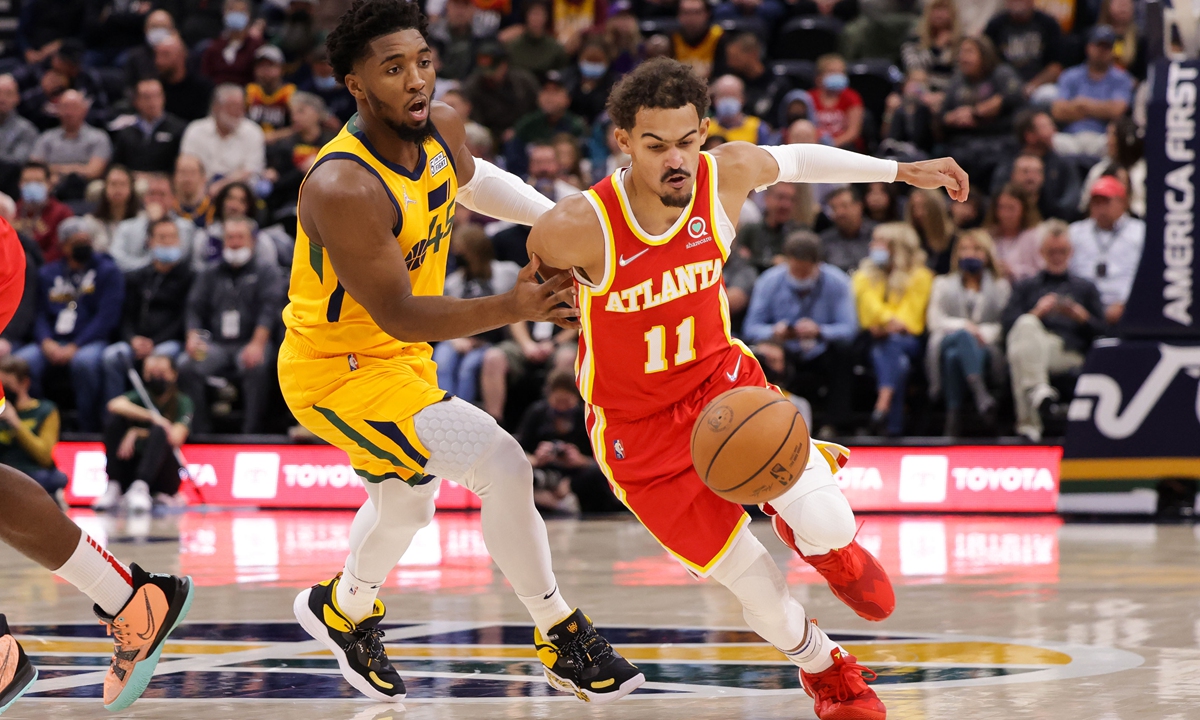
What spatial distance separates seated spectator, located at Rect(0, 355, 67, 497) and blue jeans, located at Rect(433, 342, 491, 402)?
9.88 feet

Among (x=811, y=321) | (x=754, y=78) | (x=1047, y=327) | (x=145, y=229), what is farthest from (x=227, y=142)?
(x=1047, y=327)

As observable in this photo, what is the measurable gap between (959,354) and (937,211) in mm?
1380

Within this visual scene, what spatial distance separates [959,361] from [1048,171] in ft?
6.81

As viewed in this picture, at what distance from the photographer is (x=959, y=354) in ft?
36.0

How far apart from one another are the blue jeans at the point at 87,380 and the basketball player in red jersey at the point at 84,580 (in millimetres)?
8546

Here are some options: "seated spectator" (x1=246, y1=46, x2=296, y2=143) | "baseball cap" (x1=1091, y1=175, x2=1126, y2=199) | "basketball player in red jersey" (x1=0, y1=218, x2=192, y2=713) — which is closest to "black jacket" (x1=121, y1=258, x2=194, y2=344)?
"seated spectator" (x1=246, y1=46, x2=296, y2=143)

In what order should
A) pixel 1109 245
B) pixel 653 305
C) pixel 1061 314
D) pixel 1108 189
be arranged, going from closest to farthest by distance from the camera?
pixel 653 305, pixel 1061 314, pixel 1108 189, pixel 1109 245

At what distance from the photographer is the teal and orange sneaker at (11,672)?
422 cm

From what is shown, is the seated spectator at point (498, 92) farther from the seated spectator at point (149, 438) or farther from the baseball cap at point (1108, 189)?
the baseball cap at point (1108, 189)

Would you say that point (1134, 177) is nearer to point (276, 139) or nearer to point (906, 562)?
point (906, 562)

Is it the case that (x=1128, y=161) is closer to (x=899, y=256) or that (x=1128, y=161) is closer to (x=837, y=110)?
(x=899, y=256)

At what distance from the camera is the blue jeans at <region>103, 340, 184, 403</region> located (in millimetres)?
12758

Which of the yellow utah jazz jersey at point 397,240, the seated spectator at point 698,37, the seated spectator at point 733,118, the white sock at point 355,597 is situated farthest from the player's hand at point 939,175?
the seated spectator at point 698,37

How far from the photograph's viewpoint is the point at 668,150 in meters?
4.46
